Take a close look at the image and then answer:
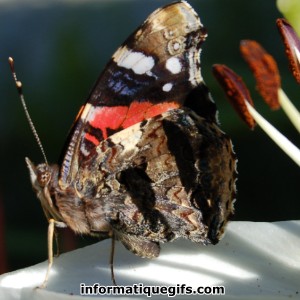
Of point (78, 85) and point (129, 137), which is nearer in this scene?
point (129, 137)

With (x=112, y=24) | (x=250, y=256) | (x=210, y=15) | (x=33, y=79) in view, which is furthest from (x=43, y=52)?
(x=250, y=256)

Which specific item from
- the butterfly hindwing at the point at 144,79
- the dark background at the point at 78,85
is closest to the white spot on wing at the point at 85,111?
the butterfly hindwing at the point at 144,79

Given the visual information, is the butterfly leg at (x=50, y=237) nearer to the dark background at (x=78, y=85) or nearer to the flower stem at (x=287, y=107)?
the flower stem at (x=287, y=107)

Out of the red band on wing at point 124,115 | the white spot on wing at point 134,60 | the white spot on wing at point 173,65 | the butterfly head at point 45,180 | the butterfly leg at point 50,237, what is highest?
the white spot on wing at point 134,60

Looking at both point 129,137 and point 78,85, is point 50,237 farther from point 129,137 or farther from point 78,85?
point 78,85

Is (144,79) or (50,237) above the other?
(144,79)

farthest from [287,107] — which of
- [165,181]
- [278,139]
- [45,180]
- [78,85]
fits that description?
[78,85]

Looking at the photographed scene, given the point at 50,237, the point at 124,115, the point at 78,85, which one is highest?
the point at 124,115
